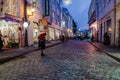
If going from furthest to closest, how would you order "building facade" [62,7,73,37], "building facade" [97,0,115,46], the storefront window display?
"building facade" [62,7,73,37]
"building facade" [97,0,115,46]
the storefront window display

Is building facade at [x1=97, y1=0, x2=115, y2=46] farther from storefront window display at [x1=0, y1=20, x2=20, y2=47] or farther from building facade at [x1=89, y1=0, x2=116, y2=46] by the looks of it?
storefront window display at [x1=0, y1=20, x2=20, y2=47]

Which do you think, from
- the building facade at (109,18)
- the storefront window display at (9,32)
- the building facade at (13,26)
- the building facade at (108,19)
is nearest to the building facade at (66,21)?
the building facade at (108,19)

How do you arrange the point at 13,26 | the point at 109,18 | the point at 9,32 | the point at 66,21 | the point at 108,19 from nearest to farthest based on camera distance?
the point at 9,32
the point at 13,26
the point at 109,18
the point at 108,19
the point at 66,21

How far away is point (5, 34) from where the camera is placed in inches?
1019

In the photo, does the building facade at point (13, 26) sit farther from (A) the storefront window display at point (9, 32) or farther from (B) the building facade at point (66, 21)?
(B) the building facade at point (66, 21)

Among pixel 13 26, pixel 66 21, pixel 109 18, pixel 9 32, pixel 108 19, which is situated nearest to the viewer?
pixel 9 32

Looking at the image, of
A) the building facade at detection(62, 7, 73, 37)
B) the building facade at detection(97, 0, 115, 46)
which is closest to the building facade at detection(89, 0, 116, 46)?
the building facade at detection(97, 0, 115, 46)

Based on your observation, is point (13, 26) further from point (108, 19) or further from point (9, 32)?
point (108, 19)

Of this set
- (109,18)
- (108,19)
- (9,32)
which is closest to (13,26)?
(9,32)

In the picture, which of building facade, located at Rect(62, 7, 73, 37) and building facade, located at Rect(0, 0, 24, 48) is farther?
building facade, located at Rect(62, 7, 73, 37)

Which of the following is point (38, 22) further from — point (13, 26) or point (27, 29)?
point (13, 26)

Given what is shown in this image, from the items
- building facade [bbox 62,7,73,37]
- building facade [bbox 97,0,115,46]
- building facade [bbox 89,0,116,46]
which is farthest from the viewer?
building facade [bbox 62,7,73,37]

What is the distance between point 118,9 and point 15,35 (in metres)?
11.2

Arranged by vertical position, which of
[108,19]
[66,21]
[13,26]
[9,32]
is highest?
[66,21]
